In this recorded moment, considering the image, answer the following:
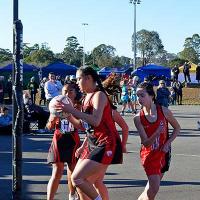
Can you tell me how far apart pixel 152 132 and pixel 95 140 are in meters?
0.86

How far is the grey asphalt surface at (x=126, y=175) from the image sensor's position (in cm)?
808

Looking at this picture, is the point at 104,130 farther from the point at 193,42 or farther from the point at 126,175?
the point at 193,42

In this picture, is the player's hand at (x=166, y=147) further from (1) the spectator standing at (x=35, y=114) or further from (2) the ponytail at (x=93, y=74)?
(1) the spectator standing at (x=35, y=114)

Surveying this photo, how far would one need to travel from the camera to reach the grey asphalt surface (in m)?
8.08

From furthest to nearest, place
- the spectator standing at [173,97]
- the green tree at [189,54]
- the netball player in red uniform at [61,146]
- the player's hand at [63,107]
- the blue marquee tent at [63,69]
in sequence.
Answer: the green tree at [189,54]
the blue marquee tent at [63,69]
the spectator standing at [173,97]
the netball player in red uniform at [61,146]
the player's hand at [63,107]

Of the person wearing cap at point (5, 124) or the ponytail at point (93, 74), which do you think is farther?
the person wearing cap at point (5, 124)

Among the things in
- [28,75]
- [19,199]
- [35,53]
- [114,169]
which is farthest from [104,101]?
[35,53]

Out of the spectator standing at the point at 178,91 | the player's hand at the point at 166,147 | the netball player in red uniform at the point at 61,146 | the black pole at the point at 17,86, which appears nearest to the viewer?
the player's hand at the point at 166,147

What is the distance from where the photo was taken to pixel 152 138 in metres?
6.43

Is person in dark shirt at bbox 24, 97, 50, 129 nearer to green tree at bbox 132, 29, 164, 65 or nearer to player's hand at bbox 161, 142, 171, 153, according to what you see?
player's hand at bbox 161, 142, 171, 153

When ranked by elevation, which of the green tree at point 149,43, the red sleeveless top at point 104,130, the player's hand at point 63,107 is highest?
the green tree at point 149,43

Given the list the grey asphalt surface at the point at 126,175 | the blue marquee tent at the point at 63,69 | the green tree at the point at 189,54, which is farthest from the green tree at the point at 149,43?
the grey asphalt surface at the point at 126,175

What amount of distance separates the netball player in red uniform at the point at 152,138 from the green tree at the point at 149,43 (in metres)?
92.5

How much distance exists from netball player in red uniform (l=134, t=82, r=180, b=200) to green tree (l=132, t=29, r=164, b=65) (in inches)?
3641
